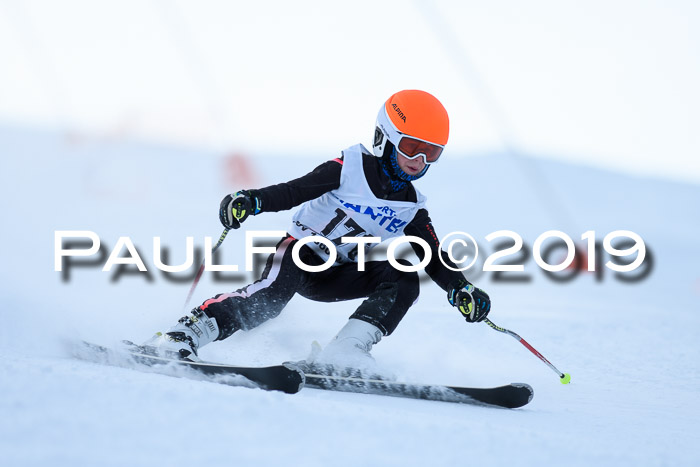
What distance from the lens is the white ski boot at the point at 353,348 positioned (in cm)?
289

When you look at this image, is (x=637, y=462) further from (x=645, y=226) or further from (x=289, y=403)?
(x=645, y=226)

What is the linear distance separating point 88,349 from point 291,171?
16.2m

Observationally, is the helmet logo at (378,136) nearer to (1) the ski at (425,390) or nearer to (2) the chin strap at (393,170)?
(2) the chin strap at (393,170)

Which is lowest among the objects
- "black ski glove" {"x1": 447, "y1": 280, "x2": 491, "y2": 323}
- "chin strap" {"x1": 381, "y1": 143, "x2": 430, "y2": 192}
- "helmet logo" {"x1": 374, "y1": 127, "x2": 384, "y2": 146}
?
"black ski glove" {"x1": 447, "y1": 280, "x2": 491, "y2": 323}

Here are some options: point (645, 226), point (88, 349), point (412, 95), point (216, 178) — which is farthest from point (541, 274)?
point (216, 178)

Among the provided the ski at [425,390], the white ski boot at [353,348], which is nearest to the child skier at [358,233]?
the white ski boot at [353,348]

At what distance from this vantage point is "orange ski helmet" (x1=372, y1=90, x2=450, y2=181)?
314cm

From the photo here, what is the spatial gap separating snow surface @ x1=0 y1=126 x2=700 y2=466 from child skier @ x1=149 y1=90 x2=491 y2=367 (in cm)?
30

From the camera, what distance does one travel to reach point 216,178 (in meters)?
17.7

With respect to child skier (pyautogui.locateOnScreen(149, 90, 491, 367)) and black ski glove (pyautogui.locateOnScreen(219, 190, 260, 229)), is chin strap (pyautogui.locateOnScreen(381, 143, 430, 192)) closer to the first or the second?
child skier (pyautogui.locateOnScreen(149, 90, 491, 367))

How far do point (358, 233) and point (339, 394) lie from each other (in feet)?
3.17

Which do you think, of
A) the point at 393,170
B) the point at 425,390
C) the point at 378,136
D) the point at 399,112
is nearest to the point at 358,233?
the point at 393,170

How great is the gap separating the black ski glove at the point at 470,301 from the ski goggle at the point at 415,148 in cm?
63

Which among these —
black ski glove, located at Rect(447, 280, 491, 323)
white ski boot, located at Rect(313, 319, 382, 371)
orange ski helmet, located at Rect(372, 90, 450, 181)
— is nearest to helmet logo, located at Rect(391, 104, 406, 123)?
orange ski helmet, located at Rect(372, 90, 450, 181)
